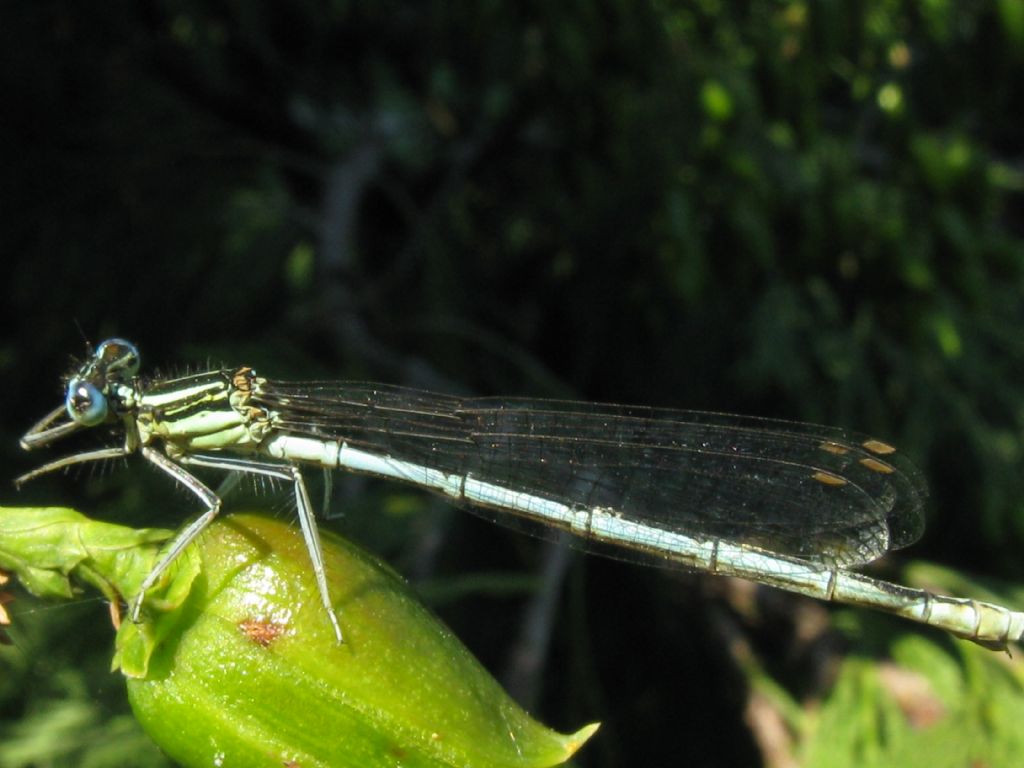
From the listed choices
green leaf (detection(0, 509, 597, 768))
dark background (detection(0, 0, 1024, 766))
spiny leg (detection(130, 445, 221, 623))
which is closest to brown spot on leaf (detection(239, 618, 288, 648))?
green leaf (detection(0, 509, 597, 768))

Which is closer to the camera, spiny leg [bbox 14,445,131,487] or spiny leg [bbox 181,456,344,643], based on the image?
spiny leg [bbox 181,456,344,643]

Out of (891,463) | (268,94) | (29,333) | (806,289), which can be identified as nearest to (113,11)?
(268,94)

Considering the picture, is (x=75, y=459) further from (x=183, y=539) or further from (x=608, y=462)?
(x=608, y=462)

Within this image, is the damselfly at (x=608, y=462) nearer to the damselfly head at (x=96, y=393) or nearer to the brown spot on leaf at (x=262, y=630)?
the damselfly head at (x=96, y=393)

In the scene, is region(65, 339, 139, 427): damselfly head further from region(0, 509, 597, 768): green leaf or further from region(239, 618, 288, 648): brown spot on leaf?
region(239, 618, 288, 648): brown spot on leaf

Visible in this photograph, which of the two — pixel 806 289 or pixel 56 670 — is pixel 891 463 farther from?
pixel 56 670

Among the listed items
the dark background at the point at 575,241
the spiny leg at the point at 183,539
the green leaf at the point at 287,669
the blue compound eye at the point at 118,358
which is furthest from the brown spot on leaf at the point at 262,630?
the dark background at the point at 575,241

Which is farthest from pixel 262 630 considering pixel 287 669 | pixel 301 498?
pixel 301 498
